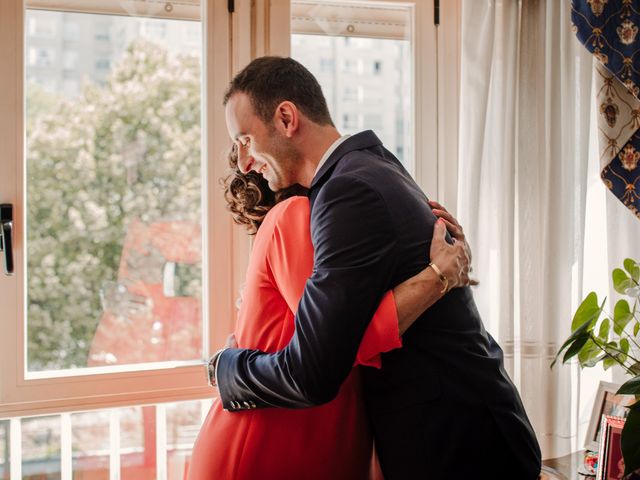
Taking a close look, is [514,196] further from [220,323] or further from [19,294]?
[19,294]

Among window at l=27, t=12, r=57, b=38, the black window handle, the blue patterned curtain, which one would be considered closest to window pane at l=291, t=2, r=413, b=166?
the blue patterned curtain

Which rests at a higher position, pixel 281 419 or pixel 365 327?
pixel 365 327

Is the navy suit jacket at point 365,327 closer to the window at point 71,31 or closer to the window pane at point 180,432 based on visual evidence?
the window pane at point 180,432

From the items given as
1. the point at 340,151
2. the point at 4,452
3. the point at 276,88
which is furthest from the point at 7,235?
the point at 340,151

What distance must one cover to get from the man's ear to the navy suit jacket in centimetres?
11

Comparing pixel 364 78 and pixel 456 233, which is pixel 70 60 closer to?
pixel 364 78

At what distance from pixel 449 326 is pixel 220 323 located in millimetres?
1054

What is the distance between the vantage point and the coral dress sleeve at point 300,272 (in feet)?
3.57

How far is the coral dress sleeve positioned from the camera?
109cm

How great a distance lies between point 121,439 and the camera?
2119 millimetres

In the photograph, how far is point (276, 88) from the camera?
4.22 feet

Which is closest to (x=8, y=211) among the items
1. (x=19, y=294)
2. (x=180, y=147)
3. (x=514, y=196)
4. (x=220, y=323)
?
(x=19, y=294)

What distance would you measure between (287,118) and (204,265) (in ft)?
3.01

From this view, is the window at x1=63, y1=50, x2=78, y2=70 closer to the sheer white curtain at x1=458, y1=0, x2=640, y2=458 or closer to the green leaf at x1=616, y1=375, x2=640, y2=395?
the sheer white curtain at x1=458, y1=0, x2=640, y2=458
